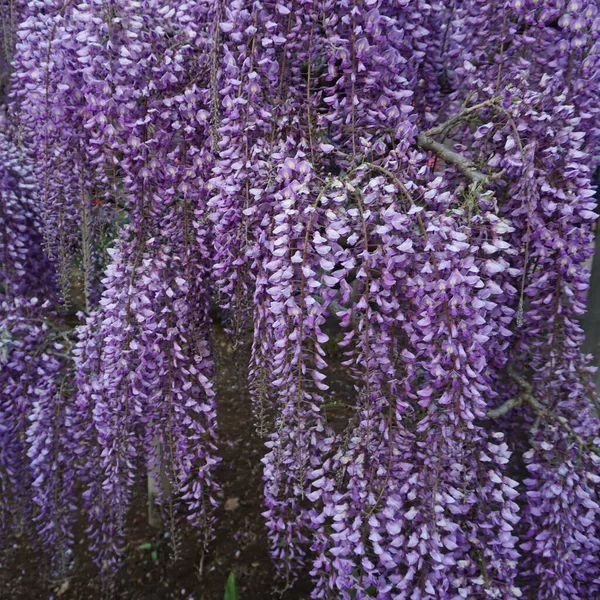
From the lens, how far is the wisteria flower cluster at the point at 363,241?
1.55m

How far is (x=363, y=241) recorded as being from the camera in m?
1.50

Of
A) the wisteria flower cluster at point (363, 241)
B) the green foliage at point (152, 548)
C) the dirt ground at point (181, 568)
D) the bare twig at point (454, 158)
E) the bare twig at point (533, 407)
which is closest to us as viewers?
the wisteria flower cluster at point (363, 241)

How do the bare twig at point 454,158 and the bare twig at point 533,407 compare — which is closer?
the bare twig at point 454,158

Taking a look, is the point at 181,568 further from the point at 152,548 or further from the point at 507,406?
the point at 507,406

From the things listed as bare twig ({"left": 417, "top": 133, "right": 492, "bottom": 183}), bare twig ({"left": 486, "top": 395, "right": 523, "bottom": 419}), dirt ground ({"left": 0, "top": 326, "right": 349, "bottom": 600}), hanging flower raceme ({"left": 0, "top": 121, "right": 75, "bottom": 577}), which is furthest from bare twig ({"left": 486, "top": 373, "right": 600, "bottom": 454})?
hanging flower raceme ({"left": 0, "top": 121, "right": 75, "bottom": 577})

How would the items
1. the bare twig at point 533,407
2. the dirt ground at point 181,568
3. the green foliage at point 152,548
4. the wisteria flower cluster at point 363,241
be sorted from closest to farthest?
the wisteria flower cluster at point 363,241
the bare twig at point 533,407
the dirt ground at point 181,568
the green foliage at point 152,548

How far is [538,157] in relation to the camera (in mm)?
1658

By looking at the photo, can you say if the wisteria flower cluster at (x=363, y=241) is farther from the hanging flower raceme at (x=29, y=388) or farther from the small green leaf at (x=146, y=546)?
the small green leaf at (x=146, y=546)

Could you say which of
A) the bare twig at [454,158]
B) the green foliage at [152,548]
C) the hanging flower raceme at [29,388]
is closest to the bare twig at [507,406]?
the bare twig at [454,158]

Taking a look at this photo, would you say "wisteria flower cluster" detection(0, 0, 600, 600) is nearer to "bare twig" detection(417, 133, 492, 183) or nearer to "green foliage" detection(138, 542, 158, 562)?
"bare twig" detection(417, 133, 492, 183)

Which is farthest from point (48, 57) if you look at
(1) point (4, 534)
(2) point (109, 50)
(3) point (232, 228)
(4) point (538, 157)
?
(1) point (4, 534)

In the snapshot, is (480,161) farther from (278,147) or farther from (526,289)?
(278,147)

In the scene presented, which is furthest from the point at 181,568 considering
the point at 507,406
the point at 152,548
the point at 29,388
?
the point at 507,406

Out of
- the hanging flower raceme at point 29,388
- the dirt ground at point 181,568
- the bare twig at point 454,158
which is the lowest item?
the dirt ground at point 181,568
